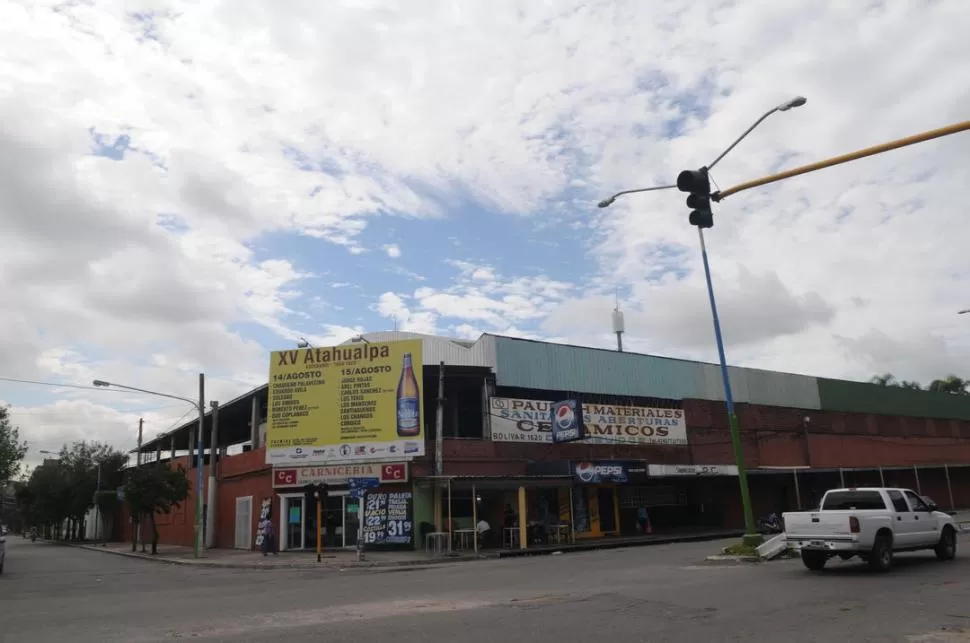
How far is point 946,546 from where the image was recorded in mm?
17250

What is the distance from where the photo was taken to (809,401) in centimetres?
5241

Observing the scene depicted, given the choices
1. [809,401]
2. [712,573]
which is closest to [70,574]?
[712,573]

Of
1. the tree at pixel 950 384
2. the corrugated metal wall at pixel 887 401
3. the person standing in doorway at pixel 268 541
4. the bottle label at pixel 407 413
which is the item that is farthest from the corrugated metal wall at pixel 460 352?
the tree at pixel 950 384

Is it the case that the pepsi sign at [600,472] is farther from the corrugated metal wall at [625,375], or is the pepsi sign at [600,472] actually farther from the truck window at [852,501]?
the truck window at [852,501]

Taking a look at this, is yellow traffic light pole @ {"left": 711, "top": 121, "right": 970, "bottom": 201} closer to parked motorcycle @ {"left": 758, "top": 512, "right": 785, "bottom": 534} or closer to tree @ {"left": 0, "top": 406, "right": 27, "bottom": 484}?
parked motorcycle @ {"left": 758, "top": 512, "right": 785, "bottom": 534}

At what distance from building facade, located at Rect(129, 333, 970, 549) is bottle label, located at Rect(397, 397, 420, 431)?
1.20 m

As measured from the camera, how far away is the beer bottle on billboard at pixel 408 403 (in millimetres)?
31953

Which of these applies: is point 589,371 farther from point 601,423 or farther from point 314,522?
point 314,522

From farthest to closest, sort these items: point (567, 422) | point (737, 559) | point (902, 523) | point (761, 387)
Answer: point (761, 387)
point (567, 422)
point (737, 559)
point (902, 523)

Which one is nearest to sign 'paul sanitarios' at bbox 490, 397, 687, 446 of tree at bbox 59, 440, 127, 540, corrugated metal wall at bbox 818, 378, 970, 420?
corrugated metal wall at bbox 818, 378, 970, 420

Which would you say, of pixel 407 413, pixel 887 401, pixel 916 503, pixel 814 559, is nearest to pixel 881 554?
pixel 814 559

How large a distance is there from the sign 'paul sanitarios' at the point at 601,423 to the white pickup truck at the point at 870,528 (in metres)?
18.6

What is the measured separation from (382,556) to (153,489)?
14.0 m

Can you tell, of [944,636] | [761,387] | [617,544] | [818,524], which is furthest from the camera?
[761,387]
